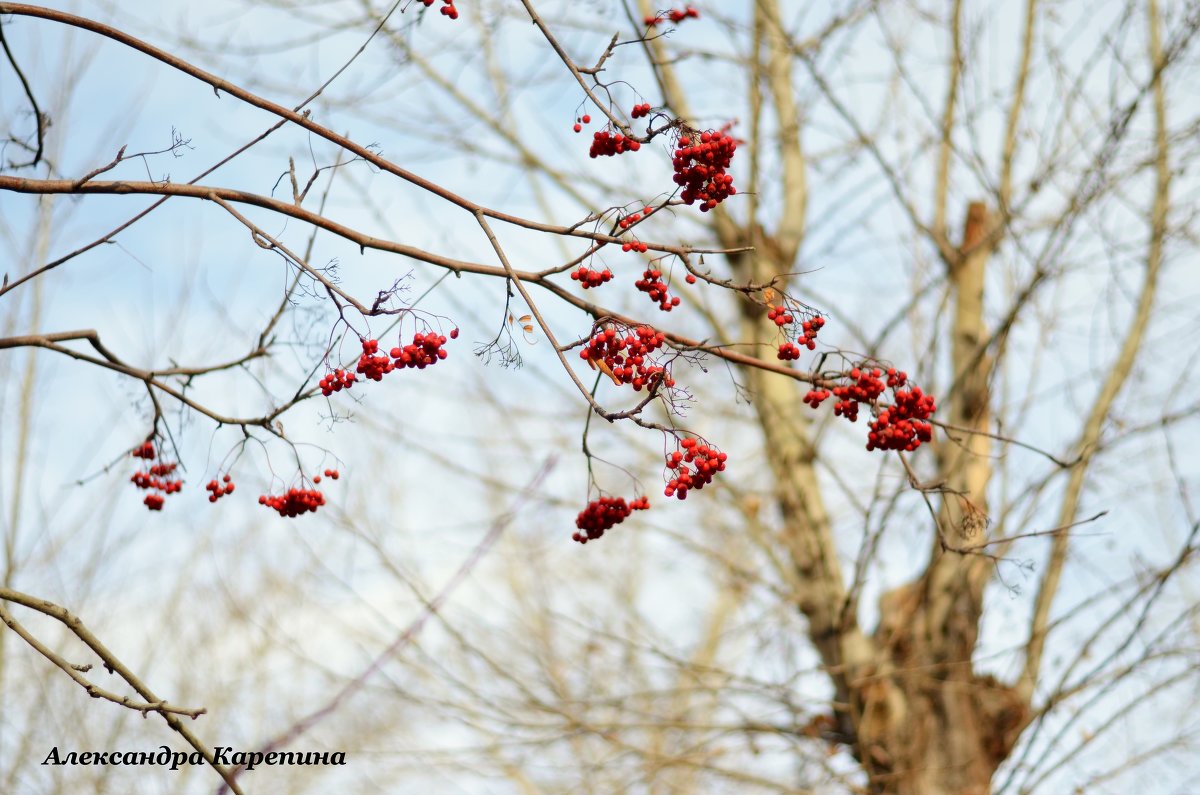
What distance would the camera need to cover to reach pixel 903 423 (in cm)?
258

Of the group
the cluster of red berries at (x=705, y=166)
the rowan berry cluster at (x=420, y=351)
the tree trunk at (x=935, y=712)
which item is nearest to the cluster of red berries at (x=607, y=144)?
the cluster of red berries at (x=705, y=166)

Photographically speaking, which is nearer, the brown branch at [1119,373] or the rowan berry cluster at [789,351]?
the rowan berry cluster at [789,351]

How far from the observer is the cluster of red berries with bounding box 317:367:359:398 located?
2.52 metres

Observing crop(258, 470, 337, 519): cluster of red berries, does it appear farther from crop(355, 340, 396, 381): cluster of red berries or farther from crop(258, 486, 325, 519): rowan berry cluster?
crop(355, 340, 396, 381): cluster of red berries

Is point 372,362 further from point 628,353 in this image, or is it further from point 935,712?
point 935,712

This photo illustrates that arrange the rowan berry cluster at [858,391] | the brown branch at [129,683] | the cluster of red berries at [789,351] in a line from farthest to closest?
the cluster of red berries at [789,351], the rowan berry cluster at [858,391], the brown branch at [129,683]

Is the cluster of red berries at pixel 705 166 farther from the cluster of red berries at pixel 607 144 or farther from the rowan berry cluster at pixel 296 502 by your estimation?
the rowan berry cluster at pixel 296 502

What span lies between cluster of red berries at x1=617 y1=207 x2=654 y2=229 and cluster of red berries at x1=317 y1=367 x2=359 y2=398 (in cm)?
74

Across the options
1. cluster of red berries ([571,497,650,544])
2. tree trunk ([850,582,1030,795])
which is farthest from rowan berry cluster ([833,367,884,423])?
tree trunk ([850,582,1030,795])

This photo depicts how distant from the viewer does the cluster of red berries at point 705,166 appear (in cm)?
232

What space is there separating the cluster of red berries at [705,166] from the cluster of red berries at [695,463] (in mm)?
547

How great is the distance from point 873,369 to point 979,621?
12.6 feet

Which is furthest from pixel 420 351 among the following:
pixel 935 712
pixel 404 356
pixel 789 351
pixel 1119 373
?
pixel 1119 373

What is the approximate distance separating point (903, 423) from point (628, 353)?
0.77m
